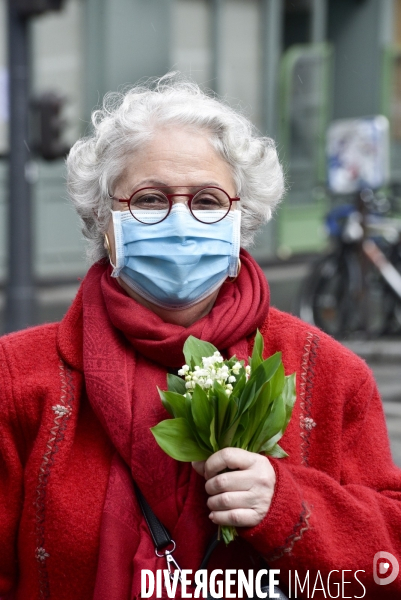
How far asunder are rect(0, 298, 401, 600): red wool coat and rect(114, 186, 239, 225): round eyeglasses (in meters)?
0.30

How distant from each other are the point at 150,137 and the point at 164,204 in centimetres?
17

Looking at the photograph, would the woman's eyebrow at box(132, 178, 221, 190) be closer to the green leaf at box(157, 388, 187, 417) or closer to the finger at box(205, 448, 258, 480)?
the green leaf at box(157, 388, 187, 417)

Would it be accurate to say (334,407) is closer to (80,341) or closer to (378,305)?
(80,341)

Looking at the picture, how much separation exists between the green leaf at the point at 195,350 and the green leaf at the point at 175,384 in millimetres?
64

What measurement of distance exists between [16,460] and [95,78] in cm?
1101

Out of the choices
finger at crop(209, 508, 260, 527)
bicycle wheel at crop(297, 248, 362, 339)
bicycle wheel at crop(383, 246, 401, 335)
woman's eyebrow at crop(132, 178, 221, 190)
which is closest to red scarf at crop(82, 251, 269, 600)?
finger at crop(209, 508, 260, 527)

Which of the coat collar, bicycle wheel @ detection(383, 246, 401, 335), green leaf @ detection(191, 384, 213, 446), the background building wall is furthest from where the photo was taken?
the background building wall

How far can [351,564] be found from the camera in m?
2.21

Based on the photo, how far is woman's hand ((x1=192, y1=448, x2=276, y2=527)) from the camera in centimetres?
→ 204

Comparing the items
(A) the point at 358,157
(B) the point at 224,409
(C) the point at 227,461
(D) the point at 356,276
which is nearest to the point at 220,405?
(B) the point at 224,409

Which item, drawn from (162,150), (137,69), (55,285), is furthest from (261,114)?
(162,150)

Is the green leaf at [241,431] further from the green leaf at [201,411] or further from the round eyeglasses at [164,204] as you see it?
the round eyeglasses at [164,204]

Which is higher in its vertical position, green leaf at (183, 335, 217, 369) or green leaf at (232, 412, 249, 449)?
green leaf at (183, 335, 217, 369)

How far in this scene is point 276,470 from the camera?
6.97 feet
